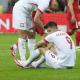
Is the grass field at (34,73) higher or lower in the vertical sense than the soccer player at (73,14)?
lower

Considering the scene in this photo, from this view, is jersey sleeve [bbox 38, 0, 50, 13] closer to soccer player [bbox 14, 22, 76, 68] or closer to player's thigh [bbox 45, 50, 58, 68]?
soccer player [bbox 14, 22, 76, 68]

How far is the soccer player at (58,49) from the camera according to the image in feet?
40.0

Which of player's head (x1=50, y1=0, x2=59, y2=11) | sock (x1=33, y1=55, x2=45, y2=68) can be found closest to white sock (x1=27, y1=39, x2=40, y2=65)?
sock (x1=33, y1=55, x2=45, y2=68)

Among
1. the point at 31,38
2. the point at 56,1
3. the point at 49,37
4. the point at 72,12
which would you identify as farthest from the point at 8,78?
the point at 56,1

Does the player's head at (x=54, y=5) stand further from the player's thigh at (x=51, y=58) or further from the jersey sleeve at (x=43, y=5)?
the player's thigh at (x=51, y=58)

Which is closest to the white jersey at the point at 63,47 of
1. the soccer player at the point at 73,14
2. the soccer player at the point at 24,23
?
the soccer player at the point at 24,23

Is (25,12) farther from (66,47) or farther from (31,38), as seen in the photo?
(66,47)

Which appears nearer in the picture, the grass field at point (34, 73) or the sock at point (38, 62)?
the grass field at point (34, 73)

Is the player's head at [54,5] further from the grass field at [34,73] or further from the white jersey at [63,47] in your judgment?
the white jersey at [63,47]

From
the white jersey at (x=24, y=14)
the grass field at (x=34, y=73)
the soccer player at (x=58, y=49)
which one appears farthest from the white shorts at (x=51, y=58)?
the white jersey at (x=24, y=14)

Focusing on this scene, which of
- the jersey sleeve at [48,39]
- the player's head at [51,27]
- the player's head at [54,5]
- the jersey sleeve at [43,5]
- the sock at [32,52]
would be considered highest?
the jersey sleeve at [43,5]

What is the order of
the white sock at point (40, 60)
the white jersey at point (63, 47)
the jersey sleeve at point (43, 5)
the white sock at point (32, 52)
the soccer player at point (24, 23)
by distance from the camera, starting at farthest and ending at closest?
the soccer player at point (24, 23) < the white sock at point (40, 60) < the white sock at point (32, 52) < the jersey sleeve at point (43, 5) < the white jersey at point (63, 47)

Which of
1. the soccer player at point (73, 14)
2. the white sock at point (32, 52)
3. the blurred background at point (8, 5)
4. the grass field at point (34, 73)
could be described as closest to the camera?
the grass field at point (34, 73)

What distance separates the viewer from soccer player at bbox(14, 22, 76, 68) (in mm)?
12180
